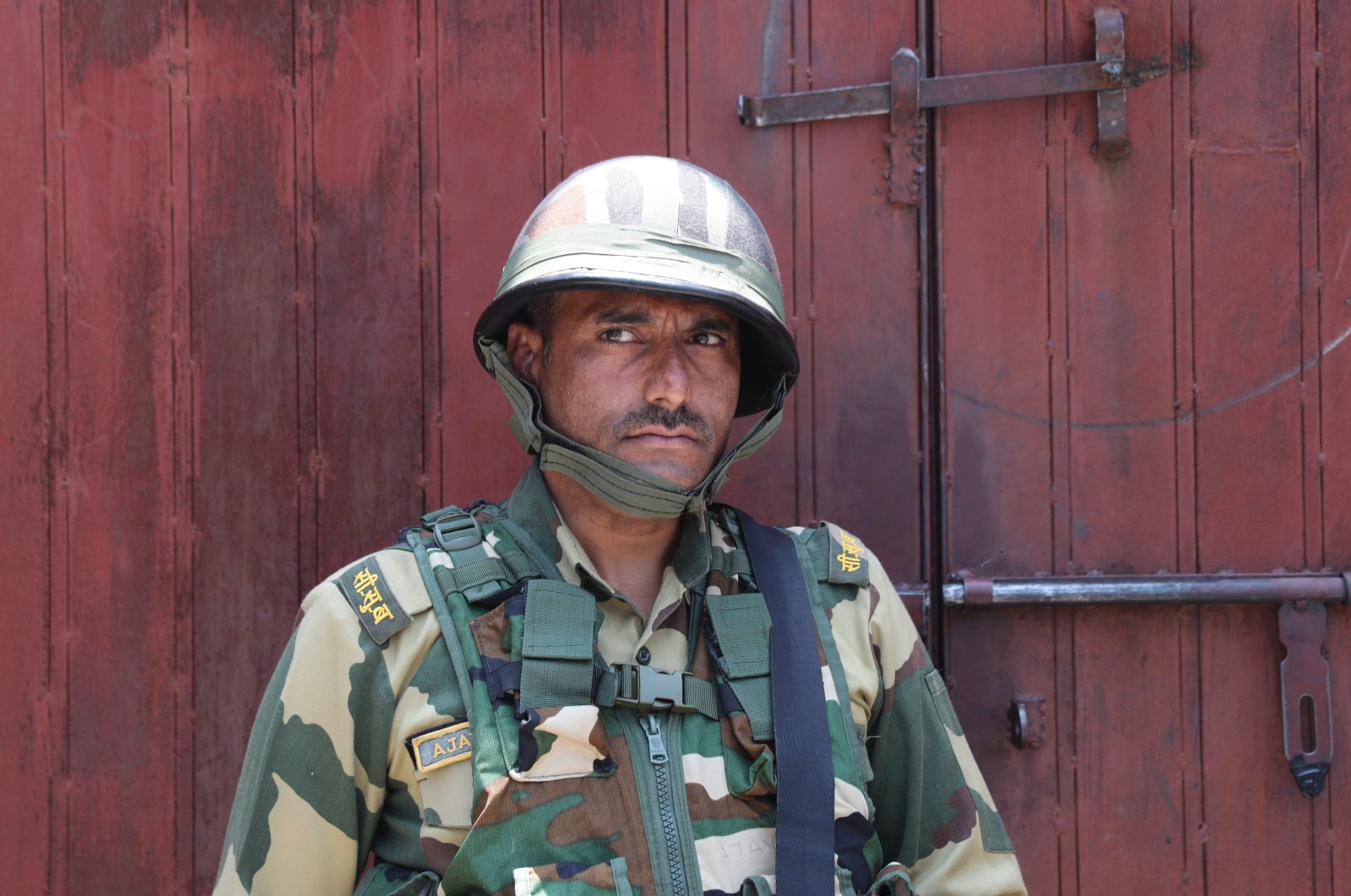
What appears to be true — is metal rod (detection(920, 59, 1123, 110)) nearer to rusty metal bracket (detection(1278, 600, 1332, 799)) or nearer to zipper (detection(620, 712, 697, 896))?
rusty metal bracket (detection(1278, 600, 1332, 799))

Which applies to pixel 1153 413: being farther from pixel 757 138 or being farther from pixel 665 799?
pixel 665 799

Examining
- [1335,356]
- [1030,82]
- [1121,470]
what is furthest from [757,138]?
[1335,356]

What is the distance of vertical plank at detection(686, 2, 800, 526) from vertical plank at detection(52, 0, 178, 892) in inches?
46.0

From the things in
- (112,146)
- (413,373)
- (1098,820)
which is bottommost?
(1098,820)

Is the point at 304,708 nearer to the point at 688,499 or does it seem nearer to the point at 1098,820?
the point at 688,499

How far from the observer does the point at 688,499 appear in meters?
1.71

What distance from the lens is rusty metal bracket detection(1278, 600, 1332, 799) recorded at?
2.18 metres

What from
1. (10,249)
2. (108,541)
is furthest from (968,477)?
(10,249)

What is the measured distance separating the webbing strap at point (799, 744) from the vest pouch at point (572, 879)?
0.24 meters

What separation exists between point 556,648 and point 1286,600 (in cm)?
153

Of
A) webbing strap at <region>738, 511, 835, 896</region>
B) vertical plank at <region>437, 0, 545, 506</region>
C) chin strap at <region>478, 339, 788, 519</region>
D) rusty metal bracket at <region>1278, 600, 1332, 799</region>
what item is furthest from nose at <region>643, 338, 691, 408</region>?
rusty metal bracket at <region>1278, 600, 1332, 799</region>

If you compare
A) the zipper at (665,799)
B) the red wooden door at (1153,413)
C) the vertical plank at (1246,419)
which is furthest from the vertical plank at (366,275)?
the vertical plank at (1246,419)

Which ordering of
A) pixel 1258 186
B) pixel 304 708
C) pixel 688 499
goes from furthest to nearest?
1. pixel 1258 186
2. pixel 688 499
3. pixel 304 708

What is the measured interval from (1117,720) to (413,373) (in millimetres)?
1664
